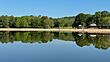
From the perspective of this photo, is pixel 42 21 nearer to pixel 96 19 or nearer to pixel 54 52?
pixel 96 19

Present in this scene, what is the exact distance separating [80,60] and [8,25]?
7211 centimetres

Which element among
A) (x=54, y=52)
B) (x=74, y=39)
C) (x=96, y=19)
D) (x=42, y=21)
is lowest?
(x=74, y=39)

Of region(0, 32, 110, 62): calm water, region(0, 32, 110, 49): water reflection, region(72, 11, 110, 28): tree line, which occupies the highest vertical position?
region(72, 11, 110, 28): tree line

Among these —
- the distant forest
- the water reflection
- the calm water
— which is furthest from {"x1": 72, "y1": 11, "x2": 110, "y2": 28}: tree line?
the calm water

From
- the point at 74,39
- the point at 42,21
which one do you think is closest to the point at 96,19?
the point at 42,21

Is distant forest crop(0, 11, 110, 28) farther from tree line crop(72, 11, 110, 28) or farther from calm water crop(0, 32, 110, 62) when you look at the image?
calm water crop(0, 32, 110, 62)

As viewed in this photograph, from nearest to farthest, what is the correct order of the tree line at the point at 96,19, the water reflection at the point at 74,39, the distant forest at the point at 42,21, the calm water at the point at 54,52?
the calm water at the point at 54,52 → the water reflection at the point at 74,39 → the tree line at the point at 96,19 → the distant forest at the point at 42,21

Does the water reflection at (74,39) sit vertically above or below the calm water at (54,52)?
below

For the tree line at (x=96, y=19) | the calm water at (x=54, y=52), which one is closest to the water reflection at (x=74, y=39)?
the calm water at (x=54, y=52)

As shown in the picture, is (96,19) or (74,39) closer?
(74,39)

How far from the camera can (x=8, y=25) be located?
3410 inches

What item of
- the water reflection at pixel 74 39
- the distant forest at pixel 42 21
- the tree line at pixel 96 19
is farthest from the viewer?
the distant forest at pixel 42 21

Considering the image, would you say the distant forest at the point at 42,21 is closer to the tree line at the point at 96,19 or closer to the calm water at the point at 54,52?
the tree line at the point at 96,19

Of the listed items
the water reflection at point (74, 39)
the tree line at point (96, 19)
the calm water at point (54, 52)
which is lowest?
the water reflection at point (74, 39)
